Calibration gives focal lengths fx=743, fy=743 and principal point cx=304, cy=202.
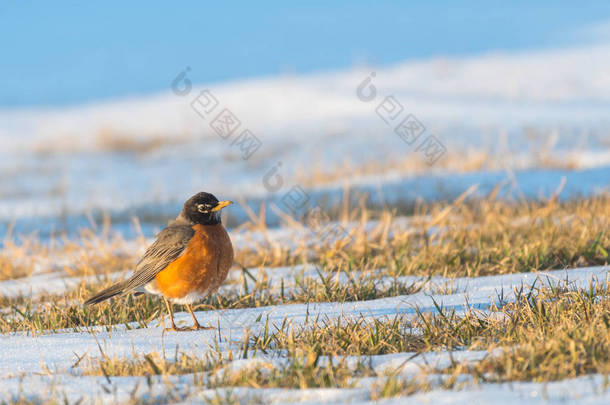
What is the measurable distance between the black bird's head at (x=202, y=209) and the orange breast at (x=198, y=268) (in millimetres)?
90

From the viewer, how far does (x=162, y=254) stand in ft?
14.0

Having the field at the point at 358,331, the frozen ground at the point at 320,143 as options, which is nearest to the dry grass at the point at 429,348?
the field at the point at 358,331

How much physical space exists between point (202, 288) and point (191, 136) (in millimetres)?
18252

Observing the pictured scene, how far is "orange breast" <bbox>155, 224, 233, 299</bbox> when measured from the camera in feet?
13.6

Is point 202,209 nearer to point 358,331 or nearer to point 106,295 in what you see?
point 106,295

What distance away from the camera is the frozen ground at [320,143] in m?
11.2

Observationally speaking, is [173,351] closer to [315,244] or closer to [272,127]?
[315,244]

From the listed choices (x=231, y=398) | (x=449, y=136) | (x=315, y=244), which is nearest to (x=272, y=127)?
(x=449, y=136)

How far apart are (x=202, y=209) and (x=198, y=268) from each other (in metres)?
0.39

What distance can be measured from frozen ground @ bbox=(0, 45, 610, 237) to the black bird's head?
167 inches

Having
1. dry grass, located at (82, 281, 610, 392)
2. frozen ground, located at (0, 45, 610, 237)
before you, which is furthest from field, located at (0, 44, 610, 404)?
frozen ground, located at (0, 45, 610, 237)

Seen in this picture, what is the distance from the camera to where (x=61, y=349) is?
3596 mm

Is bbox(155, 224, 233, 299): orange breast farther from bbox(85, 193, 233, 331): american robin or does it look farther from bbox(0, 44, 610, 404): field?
bbox(0, 44, 610, 404): field

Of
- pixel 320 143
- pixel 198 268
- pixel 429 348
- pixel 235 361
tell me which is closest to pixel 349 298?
pixel 198 268
